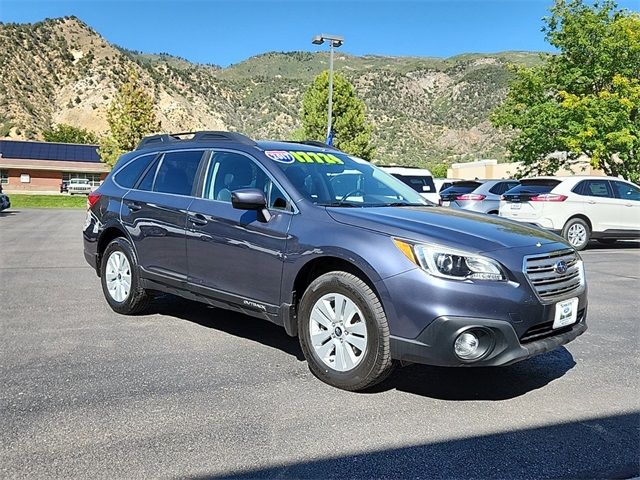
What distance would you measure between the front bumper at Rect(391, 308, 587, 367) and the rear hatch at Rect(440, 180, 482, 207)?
12.3m

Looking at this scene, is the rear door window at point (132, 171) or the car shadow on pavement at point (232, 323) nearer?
the car shadow on pavement at point (232, 323)

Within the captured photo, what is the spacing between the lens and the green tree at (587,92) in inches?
763

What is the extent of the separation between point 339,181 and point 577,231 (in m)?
9.72

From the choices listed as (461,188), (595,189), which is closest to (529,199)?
(595,189)

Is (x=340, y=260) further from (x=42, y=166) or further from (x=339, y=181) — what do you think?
(x=42, y=166)

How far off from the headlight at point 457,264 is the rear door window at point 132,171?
3.47 m

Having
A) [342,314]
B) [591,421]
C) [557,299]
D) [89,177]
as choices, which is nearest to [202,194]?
[342,314]

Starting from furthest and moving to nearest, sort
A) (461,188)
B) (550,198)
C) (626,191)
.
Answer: (461,188) → (626,191) → (550,198)

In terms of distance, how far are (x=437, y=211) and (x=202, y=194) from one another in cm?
205

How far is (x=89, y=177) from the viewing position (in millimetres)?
57656

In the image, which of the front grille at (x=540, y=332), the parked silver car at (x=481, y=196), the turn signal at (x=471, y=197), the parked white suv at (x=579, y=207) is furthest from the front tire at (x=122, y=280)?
the turn signal at (x=471, y=197)

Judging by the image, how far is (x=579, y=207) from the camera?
1292cm

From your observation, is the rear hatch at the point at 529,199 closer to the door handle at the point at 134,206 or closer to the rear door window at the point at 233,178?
the rear door window at the point at 233,178

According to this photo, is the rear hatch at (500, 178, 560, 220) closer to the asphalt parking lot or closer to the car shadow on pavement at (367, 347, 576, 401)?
the asphalt parking lot
